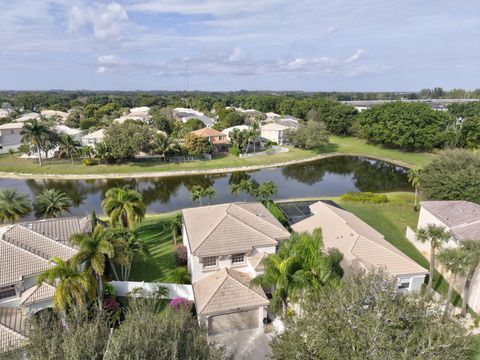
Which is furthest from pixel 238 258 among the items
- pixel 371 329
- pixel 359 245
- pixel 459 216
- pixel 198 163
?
pixel 198 163

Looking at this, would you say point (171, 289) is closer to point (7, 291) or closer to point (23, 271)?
point (23, 271)

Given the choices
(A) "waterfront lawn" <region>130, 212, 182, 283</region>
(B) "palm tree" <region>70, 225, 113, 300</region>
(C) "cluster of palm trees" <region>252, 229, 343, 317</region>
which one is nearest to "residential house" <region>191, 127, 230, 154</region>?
(A) "waterfront lawn" <region>130, 212, 182, 283</region>

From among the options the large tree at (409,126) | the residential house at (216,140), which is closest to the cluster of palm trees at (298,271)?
the residential house at (216,140)

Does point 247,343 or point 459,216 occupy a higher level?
point 459,216

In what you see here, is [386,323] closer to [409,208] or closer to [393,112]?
[409,208]

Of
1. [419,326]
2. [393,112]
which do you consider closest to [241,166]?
[393,112]

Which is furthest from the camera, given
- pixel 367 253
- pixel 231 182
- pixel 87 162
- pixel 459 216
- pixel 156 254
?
pixel 87 162
